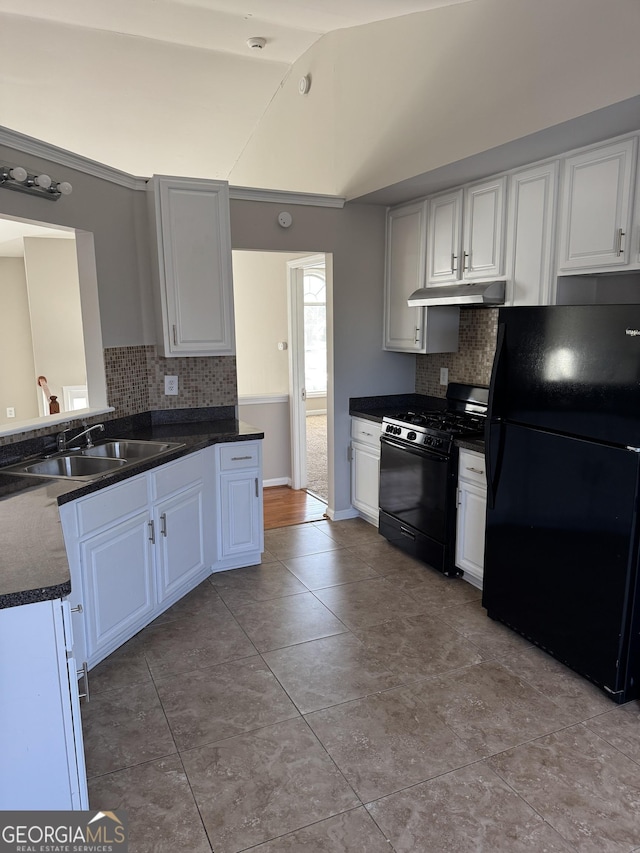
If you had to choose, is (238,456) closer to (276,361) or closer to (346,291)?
(346,291)

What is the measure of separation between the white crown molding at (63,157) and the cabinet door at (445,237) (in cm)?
184

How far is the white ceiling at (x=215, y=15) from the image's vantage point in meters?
3.16

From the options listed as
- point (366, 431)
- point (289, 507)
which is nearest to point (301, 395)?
point (289, 507)

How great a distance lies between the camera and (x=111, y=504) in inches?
104

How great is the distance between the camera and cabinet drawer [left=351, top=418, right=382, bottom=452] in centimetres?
417

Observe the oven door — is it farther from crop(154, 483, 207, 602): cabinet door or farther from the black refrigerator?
crop(154, 483, 207, 602): cabinet door

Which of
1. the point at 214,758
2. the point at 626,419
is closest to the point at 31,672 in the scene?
the point at 214,758

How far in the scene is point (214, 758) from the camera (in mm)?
2139

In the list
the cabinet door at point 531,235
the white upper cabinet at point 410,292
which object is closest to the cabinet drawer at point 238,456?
the white upper cabinet at point 410,292

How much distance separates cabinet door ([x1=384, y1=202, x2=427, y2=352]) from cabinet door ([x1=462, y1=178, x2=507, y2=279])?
1.52 ft

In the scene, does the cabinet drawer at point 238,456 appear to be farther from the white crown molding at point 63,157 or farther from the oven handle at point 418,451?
the white crown molding at point 63,157

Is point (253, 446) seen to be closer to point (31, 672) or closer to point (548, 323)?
point (548, 323)

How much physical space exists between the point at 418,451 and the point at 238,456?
111cm

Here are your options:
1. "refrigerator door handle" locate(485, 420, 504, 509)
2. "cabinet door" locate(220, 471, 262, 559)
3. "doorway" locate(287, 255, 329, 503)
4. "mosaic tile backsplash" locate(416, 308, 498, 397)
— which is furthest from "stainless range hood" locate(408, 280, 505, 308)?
"cabinet door" locate(220, 471, 262, 559)
